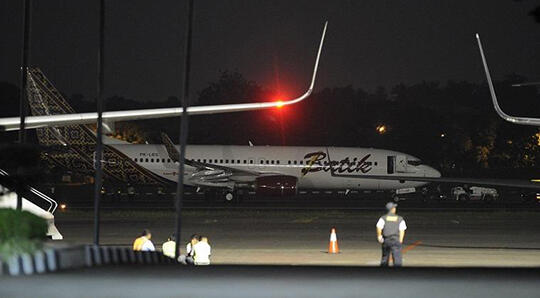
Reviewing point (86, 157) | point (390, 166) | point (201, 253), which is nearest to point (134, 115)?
point (201, 253)

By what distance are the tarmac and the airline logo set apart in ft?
43.0

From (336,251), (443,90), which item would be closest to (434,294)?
(336,251)

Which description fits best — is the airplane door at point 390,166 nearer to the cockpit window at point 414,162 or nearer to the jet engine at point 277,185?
the cockpit window at point 414,162

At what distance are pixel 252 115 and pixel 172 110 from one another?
111655mm

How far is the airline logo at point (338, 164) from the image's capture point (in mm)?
65750

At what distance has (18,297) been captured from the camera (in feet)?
35.4

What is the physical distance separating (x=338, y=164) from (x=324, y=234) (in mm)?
30303

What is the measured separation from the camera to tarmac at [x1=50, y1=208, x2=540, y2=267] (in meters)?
26.8

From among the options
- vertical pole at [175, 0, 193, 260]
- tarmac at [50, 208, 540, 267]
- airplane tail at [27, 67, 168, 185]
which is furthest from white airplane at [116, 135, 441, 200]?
vertical pole at [175, 0, 193, 260]

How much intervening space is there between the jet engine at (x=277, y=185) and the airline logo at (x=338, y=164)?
8.18 feet

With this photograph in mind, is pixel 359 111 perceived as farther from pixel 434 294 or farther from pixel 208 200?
pixel 434 294

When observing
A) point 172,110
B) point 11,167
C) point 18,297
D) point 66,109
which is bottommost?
point 18,297

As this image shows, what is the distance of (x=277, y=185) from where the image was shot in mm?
63125

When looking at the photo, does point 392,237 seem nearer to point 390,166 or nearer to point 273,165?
point 273,165
